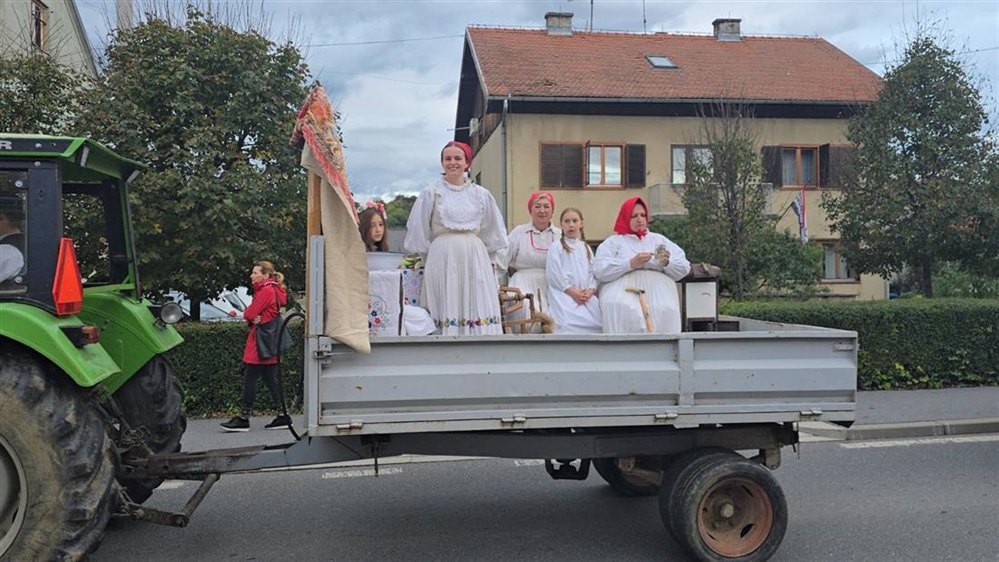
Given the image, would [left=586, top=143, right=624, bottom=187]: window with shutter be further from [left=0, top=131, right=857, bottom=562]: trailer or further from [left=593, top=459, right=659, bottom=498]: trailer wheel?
[left=0, top=131, right=857, bottom=562]: trailer

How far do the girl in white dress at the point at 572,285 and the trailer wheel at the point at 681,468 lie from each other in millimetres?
1373

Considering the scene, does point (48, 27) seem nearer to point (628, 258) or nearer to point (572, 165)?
point (572, 165)

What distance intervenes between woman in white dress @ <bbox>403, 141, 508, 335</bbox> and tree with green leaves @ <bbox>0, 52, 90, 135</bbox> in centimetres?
565

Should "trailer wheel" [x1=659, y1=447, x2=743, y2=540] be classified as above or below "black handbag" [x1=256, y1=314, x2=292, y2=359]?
below

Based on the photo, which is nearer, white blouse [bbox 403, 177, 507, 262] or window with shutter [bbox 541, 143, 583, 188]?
white blouse [bbox 403, 177, 507, 262]

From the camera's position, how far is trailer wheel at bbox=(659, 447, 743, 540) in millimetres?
4328

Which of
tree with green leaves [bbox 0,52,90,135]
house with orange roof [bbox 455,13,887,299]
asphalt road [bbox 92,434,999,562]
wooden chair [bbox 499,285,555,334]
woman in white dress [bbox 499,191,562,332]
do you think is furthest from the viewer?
house with orange roof [bbox 455,13,887,299]

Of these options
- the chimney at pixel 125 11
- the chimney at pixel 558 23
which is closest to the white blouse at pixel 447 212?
the chimney at pixel 125 11

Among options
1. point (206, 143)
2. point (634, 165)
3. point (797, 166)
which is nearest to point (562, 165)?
point (634, 165)

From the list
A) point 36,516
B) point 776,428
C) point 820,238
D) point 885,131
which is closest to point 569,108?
point 820,238

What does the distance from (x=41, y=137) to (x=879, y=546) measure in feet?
16.9

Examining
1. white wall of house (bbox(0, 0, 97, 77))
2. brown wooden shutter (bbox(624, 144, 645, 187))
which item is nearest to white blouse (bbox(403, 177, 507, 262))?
white wall of house (bbox(0, 0, 97, 77))

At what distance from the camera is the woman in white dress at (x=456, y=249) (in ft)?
16.7

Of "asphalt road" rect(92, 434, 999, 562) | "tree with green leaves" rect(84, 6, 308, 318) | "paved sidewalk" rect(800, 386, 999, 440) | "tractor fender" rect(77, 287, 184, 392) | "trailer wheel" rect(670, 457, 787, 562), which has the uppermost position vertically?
"tree with green leaves" rect(84, 6, 308, 318)
